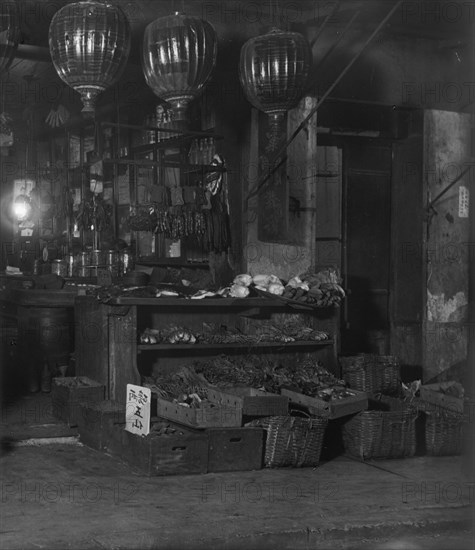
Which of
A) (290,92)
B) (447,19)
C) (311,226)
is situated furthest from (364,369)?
(447,19)

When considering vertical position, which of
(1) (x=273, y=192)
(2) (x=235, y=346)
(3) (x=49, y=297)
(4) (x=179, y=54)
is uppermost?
(4) (x=179, y=54)

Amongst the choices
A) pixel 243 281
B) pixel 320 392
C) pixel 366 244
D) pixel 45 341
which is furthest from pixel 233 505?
pixel 366 244

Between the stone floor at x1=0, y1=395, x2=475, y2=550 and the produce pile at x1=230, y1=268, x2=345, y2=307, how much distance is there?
5.66 feet

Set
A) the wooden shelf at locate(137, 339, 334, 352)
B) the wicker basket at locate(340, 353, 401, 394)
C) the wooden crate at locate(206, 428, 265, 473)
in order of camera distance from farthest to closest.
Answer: the wicker basket at locate(340, 353, 401, 394) < the wooden shelf at locate(137, 339, 334, 352) < the wooden crate at locate(206, 428, 265, 473)

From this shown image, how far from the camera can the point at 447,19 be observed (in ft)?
32.8

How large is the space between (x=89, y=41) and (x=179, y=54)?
799mm

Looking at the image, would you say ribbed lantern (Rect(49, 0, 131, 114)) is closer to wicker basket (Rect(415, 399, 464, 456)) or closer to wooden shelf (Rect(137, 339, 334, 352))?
wooden shelf (Rect(137, 339, 334, 352))

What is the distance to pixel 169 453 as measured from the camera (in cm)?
655

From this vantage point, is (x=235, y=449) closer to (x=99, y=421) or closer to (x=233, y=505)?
(x=233, y=505)

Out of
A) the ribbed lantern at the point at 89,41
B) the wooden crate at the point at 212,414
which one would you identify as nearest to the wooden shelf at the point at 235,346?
the wooden crate at the point at 212,414

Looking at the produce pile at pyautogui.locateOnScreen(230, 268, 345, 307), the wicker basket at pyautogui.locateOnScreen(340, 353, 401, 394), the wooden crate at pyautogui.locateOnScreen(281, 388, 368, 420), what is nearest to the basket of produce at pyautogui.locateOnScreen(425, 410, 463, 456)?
the wooden crate at pyautogui.locateOnScreen(281, 388, 368, 420)

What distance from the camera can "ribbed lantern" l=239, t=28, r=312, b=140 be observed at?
25.2 feet

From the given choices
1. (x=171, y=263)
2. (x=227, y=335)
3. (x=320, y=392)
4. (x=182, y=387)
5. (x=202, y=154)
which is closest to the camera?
(x=320, y=392)

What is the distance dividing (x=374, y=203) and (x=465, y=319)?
1895 millimetres
